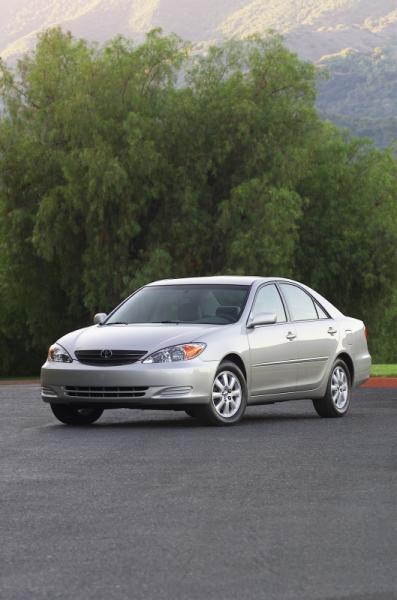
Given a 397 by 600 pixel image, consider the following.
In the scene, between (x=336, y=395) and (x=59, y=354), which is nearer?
(x=59, y=354)

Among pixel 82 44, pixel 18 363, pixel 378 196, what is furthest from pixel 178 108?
pixel 18 363

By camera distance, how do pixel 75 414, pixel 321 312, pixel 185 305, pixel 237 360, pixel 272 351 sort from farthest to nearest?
pixel 321 312
pixel 185 305
pixel 272 351
pixel 75 414
pixel 237 360

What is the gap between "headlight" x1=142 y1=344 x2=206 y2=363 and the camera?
15.2 metres

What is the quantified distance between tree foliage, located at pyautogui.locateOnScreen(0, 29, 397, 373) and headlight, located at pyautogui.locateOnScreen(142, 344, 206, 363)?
30360 mm

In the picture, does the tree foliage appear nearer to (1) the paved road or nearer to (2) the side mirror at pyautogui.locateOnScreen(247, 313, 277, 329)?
(2) the side mirror at pyautogui.locateOnScreen(247, 313, 277, 329)

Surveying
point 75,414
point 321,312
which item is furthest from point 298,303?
point 75,414

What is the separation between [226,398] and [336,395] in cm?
211

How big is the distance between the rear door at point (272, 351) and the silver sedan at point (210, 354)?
1 centimetres

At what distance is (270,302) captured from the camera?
16781mm

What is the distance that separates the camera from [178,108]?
48031mm

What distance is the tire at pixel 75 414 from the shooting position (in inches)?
626

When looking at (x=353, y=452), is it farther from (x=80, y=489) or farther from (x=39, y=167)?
(x=39, y=167)

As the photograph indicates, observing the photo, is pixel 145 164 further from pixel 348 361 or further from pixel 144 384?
pixel 144 384

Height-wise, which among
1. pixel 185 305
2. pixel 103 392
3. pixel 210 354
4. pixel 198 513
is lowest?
pixel 198 513
